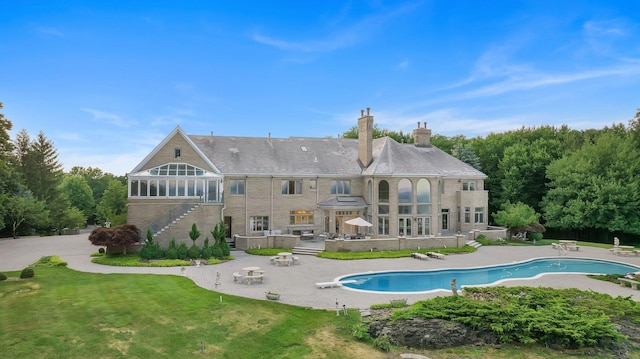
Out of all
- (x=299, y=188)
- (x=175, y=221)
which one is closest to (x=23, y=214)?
(x=175, y=221)

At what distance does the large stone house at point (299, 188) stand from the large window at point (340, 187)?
0.10 m

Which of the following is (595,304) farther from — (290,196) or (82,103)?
(82,103)

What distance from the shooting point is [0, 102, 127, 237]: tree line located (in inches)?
1537

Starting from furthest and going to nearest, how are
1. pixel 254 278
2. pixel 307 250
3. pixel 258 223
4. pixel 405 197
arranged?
pixel 405 197 < pixel 258 223 < pixel 307 250 < pixel 254 278

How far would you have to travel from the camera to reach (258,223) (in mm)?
36531

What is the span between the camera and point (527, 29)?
88.4 ft

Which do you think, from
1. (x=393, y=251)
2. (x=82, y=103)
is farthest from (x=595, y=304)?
(x=82, y=103)

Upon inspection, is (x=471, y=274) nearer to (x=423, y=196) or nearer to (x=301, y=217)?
(x=423, y=196)

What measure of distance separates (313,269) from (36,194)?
1901 inches

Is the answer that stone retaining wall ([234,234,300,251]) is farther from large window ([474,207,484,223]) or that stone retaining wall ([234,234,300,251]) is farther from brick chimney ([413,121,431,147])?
large window ([474,207,484,223])

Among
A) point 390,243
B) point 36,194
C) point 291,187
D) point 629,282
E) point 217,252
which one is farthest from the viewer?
point 36,194

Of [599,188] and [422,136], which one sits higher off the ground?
[422,136]

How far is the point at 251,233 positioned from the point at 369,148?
14.5 meters

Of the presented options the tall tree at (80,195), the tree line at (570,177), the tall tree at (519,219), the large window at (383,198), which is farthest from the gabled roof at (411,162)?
the tall tree at (80,195)
